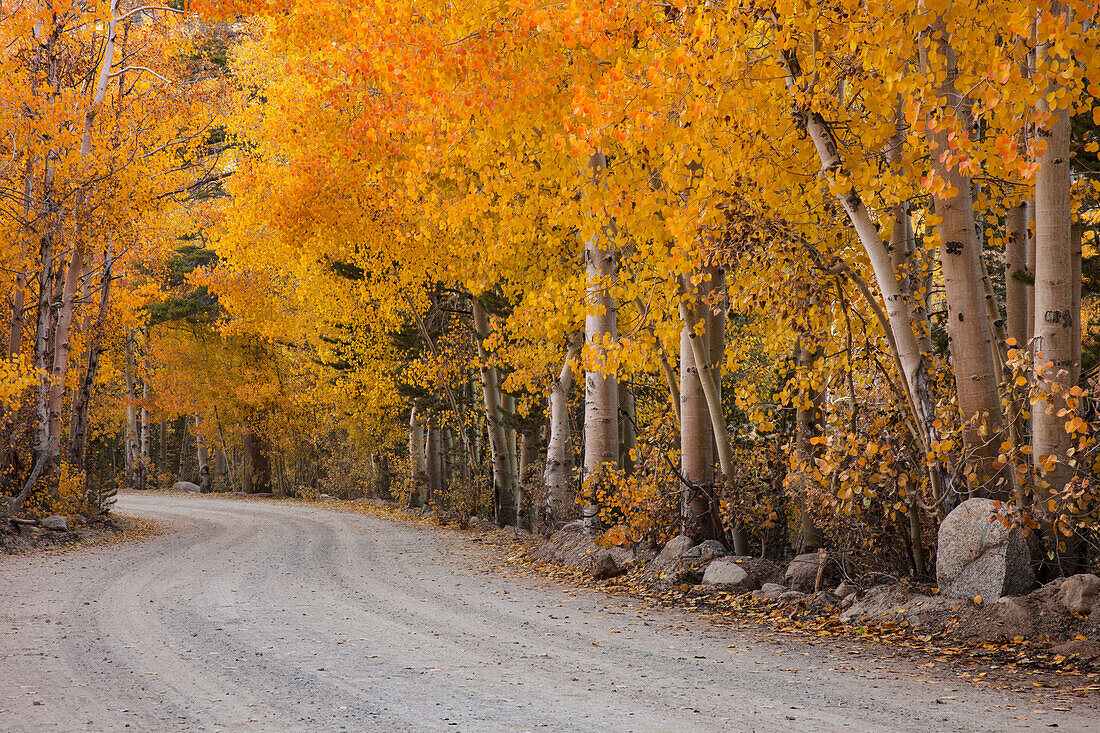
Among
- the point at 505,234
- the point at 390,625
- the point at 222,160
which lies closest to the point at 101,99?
the point at 222,160

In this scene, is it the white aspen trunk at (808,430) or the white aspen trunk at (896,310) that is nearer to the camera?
the white aspen trunk at (896,310)

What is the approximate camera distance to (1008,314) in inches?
331

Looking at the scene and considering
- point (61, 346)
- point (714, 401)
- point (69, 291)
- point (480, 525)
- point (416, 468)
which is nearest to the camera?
point (714, 401)

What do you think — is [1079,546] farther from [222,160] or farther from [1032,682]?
[222,160]

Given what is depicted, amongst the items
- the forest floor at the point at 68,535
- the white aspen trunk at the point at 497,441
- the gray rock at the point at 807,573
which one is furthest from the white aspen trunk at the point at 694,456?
the forest floor at the point at 68,535

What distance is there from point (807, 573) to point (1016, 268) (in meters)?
3.37

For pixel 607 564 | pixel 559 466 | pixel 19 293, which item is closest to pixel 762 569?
pixel 607 564

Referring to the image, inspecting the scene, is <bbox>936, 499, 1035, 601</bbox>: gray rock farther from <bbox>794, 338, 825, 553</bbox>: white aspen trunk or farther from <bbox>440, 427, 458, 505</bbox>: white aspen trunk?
<bbox>440, 427, 458, 505</bbox>: white aspen trunk

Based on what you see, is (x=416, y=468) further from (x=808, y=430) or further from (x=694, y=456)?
(x=808, y=430)

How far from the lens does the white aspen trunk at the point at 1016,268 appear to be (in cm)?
773

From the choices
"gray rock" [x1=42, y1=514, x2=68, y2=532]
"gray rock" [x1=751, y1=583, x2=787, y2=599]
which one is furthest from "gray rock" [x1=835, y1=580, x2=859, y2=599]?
"gray rock" [x1=42, y1=514, x2=68, y2=532]

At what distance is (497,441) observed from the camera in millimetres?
15266

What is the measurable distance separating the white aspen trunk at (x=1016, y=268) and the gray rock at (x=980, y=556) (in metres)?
2.52

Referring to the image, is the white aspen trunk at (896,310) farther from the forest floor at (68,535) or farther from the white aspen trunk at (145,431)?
the white aspen trunk at (145,431)
